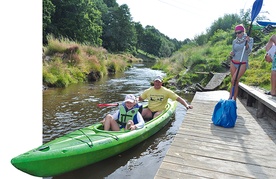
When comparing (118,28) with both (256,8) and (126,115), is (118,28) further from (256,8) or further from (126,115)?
(126,115)

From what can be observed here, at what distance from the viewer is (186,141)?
3064 mm

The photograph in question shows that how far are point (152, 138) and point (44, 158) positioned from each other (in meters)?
2.58

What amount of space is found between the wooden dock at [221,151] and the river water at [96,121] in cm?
90

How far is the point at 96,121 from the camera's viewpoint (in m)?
5.91

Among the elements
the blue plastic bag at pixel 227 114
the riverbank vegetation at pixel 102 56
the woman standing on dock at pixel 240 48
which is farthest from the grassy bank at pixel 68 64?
the blue plastic bag at pixel 227 114

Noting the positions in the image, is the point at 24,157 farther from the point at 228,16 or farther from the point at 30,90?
the point at 228,16

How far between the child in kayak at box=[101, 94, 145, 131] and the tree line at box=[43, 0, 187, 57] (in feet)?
46.2

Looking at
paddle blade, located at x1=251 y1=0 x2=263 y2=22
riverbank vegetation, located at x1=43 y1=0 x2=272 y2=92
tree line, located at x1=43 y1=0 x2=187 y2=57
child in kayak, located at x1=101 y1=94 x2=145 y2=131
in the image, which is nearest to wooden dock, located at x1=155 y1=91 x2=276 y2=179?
child in kayak, located at x1=101 y1=94 x2=145 y2=131

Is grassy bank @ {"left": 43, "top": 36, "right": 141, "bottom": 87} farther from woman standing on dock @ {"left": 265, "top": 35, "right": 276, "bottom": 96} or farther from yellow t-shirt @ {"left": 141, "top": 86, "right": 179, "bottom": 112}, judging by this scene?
woman standing on dock @ {"left": 265, "top": 35, "right": 276, "bottom": 96}

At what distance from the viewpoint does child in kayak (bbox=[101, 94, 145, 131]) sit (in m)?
4.11

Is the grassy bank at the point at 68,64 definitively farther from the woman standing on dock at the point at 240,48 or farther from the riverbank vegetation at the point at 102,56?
the woman standing on dock at the point at 240,48

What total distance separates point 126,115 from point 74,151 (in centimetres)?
131

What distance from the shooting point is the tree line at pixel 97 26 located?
991 inches

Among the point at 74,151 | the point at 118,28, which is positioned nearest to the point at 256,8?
the point at 74,151
